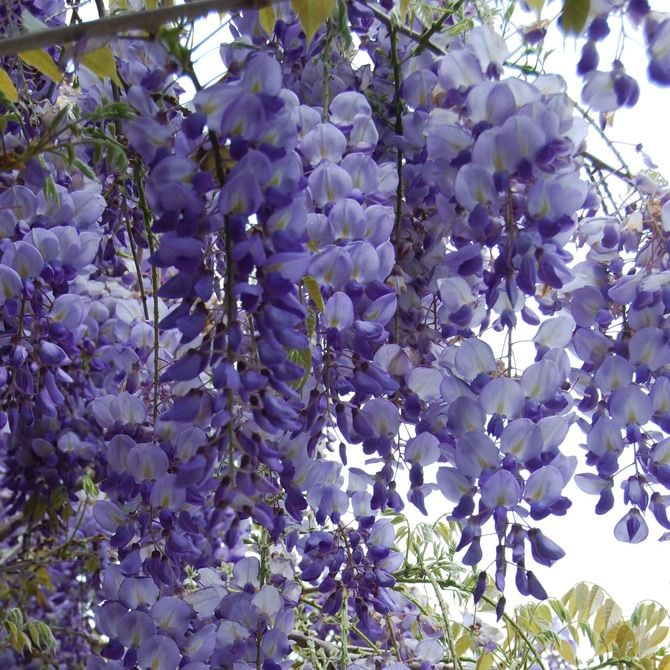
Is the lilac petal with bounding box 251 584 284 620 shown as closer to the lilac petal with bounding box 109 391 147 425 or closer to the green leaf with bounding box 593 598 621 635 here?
the lilac petal with bounding box 109 391 147 425

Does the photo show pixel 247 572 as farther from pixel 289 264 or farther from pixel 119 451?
pixel 289 264

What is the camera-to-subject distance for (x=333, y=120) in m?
0.93

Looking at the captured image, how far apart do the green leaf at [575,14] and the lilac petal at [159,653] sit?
0.65 m

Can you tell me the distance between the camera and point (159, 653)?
0.95 metres

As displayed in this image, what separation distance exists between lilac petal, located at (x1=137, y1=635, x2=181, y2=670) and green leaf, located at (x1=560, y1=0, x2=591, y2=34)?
0.65m

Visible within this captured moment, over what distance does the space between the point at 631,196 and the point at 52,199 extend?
55 cm

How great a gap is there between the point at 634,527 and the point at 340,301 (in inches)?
13.6

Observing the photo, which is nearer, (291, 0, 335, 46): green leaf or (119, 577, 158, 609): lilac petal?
(291, 0, 335, 46): green leaf

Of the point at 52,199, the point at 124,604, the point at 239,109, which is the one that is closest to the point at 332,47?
the point at 52,199

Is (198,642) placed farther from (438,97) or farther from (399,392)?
(438,97)

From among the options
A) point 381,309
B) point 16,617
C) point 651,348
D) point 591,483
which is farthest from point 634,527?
point 16,617

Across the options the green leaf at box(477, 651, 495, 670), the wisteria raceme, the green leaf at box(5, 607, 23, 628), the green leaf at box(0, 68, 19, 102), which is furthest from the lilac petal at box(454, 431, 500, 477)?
the green leaf at box(5, 607, 23, 628)

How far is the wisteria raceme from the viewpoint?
2.22ft

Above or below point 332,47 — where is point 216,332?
below
